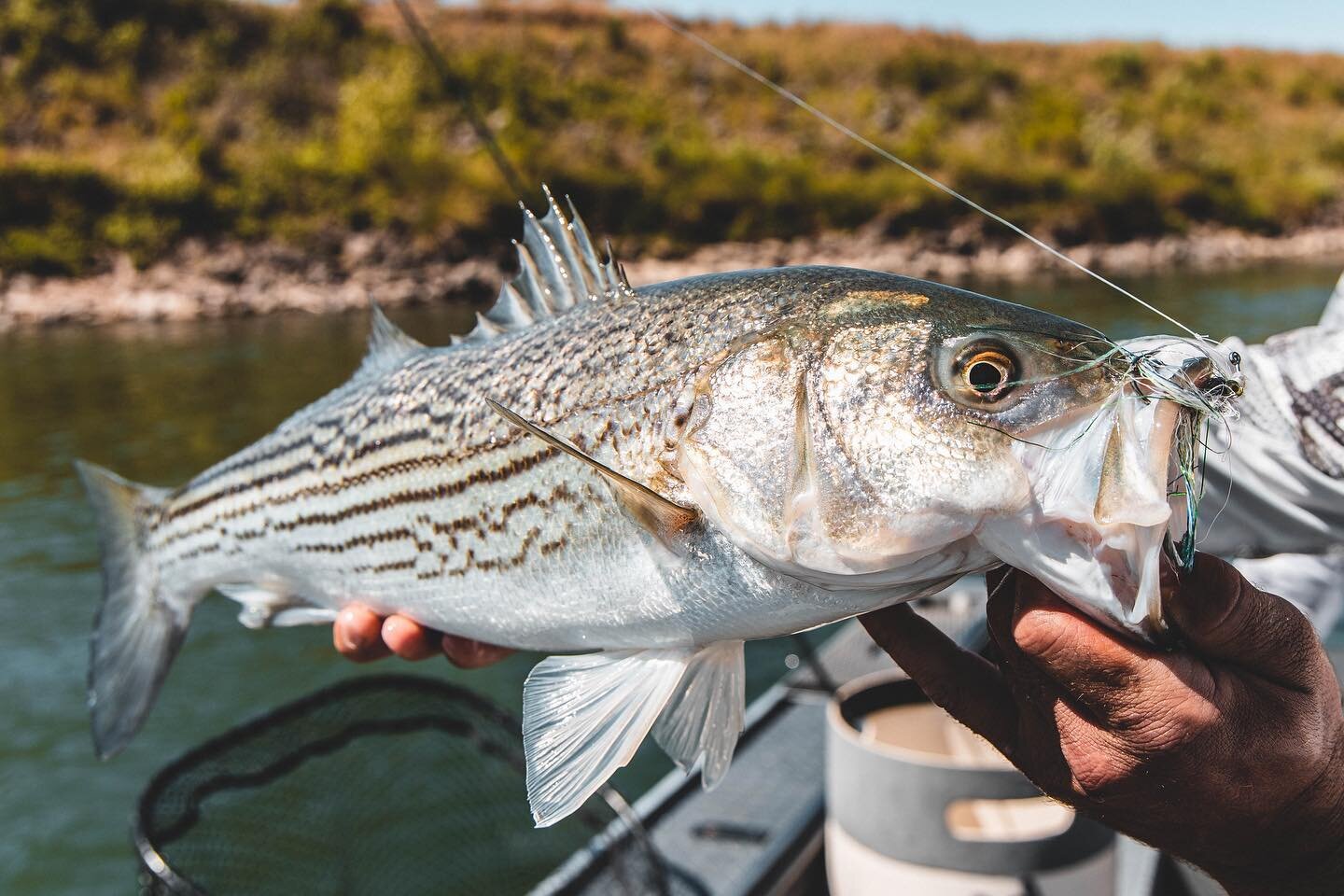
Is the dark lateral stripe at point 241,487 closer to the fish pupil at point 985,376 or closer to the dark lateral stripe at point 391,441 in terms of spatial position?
the dark lateral stripe at point 391,441

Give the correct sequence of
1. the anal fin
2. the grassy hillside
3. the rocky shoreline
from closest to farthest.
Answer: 1. the anal fin
2. the rocky shoreline
3. the grassy hillside

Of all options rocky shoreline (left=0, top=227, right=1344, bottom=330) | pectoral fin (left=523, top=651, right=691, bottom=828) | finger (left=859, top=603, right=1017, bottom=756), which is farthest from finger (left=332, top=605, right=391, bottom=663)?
rocky shoreline (left=0, top=227, right=1344, bottom=330)

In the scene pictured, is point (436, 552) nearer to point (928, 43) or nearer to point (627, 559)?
point (627, 559)

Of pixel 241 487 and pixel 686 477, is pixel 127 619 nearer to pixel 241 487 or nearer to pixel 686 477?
pixel 241 487

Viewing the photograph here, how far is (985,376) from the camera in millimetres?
1342

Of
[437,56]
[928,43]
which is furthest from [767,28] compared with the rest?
[437,56]

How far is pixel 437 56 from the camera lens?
3.51m

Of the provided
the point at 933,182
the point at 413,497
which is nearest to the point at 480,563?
the point at 413,497

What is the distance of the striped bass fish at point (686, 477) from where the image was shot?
1278 mm

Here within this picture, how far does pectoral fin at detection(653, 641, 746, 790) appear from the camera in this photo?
5.56 ft

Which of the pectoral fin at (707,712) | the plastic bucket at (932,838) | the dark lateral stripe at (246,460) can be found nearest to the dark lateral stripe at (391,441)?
the dark lateral stripe at (246,460)

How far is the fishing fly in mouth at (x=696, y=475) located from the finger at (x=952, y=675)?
0.70ft

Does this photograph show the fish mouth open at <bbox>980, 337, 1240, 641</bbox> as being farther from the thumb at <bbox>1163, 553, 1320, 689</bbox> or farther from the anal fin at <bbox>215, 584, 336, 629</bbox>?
the anal fin at <bbox>215, 584, 336, 629</bbox>

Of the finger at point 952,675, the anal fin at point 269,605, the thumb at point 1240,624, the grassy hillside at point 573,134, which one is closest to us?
the thumb at point 1240,624
